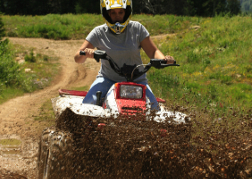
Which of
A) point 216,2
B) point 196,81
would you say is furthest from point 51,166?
point 216,2

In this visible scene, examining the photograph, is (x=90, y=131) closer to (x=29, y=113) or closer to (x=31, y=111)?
(x=29, y=113)

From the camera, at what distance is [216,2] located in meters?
53.3

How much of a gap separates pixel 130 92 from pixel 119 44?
932 millimetres

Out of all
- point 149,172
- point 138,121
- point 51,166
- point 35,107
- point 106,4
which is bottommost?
point 35,107

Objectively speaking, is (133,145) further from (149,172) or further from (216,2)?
(216,2)

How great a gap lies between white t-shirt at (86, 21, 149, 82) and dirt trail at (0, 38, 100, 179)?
1.76 metres

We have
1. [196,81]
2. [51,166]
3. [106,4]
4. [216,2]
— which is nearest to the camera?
[51,166]

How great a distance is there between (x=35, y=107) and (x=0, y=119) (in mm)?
1298

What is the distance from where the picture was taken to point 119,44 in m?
4.26

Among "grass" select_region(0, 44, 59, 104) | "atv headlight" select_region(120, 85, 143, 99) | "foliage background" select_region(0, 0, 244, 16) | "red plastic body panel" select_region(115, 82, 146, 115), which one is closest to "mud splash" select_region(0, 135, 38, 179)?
"red plastic body panel" select_region(115, 82, 146, 115)

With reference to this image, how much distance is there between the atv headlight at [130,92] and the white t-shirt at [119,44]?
1.76ft

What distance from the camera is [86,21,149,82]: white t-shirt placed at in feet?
13.9

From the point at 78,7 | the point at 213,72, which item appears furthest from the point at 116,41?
the point at 78,7

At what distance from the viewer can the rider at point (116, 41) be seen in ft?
13.6
